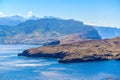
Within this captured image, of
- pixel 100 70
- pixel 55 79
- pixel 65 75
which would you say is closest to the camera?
pixel 55 79

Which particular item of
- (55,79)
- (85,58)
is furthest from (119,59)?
(55,79)

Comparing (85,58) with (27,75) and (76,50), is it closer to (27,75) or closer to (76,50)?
(76,50)

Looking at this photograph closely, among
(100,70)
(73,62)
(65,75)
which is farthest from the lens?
(73,62)

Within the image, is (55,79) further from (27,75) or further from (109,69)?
(109,69)

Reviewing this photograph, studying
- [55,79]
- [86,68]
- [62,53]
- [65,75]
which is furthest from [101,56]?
[55,79]

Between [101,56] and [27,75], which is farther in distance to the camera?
[101,56]

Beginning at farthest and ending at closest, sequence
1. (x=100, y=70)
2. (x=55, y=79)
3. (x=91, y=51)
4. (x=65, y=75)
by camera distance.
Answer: (x=91, y=51) < (x=100, y=70) < (x=65, y=75) < (x=55, y=79)

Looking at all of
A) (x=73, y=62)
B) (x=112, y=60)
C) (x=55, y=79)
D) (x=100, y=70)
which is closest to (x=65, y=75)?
(x=55, y=79)

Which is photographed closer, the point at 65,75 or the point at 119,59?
the point at 65,75

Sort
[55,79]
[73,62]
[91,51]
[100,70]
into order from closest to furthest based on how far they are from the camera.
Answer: [55,79], [100,70], [73,62], [91,51]
